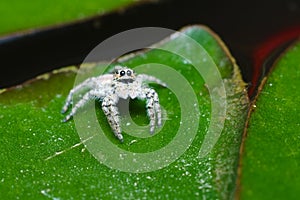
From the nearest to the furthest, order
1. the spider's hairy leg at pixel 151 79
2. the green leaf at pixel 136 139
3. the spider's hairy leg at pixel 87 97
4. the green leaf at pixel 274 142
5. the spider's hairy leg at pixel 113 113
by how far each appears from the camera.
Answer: the green leaf at pixel 274 142 → the green leaf at pixel 136 139 → the spider's hairy leg at pixel 113 113 → the spider's hairy leg at pixel 87 97 → the spider's hairy leg at pixel 151 79

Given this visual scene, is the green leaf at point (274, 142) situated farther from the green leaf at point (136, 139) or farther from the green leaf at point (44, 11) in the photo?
the green leaf at point (44, 11)

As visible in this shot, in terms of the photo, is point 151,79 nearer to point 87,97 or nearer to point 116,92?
point 116,92

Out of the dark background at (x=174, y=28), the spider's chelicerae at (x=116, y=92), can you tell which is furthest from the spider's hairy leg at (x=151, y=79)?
the dark background at (x=174, y=28)

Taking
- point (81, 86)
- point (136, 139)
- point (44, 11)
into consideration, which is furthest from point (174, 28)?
point (136, 139)

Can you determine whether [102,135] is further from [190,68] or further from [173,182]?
[190,68]

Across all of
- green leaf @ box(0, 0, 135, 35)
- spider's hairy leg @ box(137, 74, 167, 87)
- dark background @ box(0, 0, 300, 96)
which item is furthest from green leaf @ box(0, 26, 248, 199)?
green leaf @ box(0, 0, 135, 35)

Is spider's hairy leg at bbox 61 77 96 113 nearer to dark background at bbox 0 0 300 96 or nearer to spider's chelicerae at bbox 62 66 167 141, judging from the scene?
spider's chelicerae at bbox 62 66 167 141
